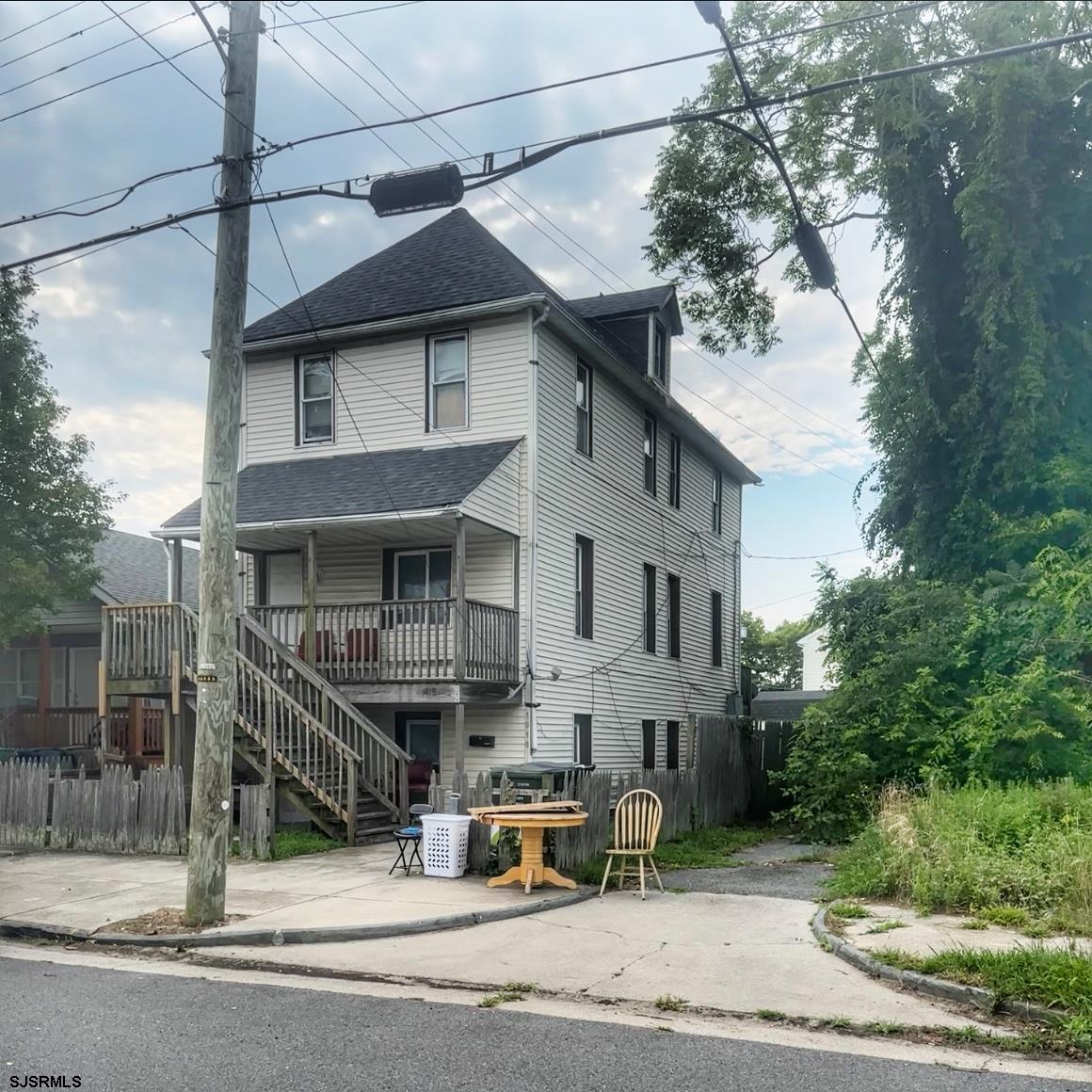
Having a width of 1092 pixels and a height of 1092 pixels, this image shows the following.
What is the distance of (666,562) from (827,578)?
640 centimetres

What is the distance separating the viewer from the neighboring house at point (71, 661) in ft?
86.1

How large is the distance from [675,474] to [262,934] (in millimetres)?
17211

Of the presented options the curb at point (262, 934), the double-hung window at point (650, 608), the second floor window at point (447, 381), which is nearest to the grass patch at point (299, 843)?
the curb at point (262, 934)

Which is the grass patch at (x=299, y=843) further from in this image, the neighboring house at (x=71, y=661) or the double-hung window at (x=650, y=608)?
the neighboring house at (x=71, y=661)

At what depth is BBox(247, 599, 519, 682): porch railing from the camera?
53.8 ft

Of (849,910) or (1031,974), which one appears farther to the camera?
(849,910)

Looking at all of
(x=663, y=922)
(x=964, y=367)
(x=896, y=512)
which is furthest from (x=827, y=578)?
(x=663, y=922)

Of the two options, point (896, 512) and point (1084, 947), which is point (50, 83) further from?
point (896, 512)

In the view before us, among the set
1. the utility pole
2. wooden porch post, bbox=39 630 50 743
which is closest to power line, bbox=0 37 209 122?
the utility pole

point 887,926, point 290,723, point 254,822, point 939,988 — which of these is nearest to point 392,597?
point 290,723

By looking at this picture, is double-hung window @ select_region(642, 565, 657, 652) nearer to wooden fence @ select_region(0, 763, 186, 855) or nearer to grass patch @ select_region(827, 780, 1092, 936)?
grass patch @ select_region(827, 780, 1092, 936)

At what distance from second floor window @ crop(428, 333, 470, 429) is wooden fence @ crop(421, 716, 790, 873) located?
246 inches

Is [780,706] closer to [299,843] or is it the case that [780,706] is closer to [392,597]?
[392,597]

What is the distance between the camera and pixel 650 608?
23.4 metres
